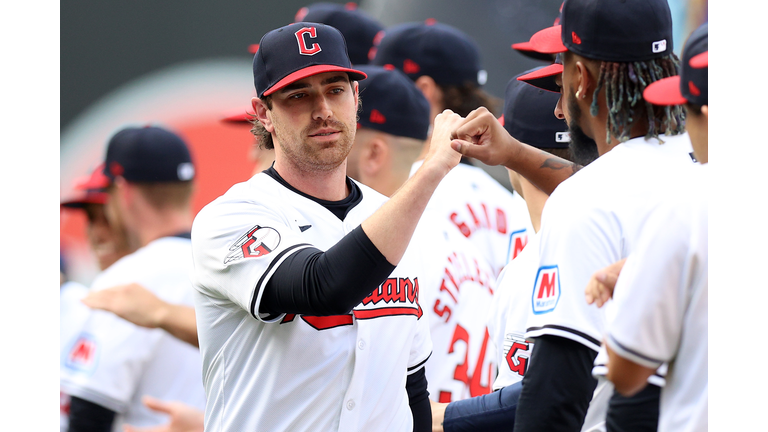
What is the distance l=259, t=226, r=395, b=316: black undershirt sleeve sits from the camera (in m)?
1.33

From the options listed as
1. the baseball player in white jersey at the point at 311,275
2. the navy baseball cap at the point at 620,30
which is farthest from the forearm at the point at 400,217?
the navy baseball cap at the point at 620,30

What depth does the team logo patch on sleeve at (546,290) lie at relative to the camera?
1324mm

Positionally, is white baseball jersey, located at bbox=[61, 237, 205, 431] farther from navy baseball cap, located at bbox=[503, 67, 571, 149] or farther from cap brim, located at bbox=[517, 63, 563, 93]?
cap brim, located at bbox=[517, 63, 563, 93]

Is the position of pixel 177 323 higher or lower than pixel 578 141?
lower

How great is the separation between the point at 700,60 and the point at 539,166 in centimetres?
61

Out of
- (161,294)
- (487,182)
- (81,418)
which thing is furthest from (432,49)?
(81,418)

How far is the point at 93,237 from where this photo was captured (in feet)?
11.0

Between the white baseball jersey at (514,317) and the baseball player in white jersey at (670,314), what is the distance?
534 mm

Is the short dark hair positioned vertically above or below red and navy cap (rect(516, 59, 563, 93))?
above

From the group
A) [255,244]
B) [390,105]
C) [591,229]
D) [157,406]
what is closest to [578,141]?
[591,229]

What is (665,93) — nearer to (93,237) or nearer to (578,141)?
(578,141)

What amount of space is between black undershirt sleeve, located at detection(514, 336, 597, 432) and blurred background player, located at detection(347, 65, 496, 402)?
1112mm

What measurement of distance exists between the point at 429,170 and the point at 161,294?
4.34ft

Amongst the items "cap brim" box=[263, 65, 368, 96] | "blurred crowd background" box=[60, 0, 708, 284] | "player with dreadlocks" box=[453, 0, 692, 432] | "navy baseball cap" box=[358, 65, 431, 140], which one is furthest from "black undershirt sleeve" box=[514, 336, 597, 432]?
"blurred crowd background" box=[60, 0, 708, 284]
